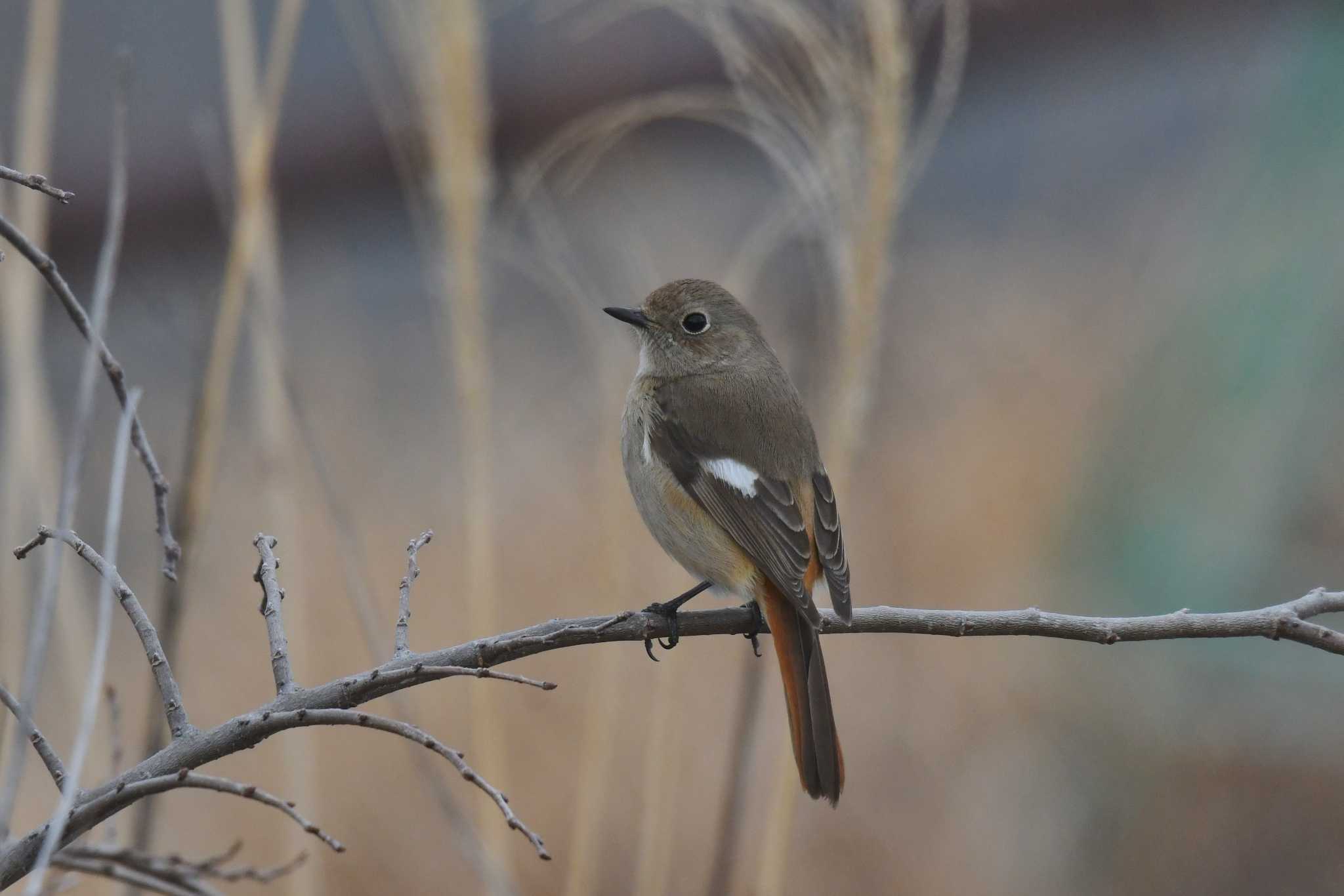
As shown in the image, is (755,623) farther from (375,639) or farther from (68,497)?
(68,497)

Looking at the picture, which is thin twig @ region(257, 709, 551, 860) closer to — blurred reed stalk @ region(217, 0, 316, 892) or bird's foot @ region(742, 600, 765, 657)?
bird's foot @ region(742, 600, 765, 657)

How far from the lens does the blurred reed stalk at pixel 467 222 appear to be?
8.14 feet

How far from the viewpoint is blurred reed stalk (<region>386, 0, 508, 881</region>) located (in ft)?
8.14

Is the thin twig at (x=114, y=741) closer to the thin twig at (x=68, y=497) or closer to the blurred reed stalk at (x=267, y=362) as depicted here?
the thin twig at (x=68, y=497)

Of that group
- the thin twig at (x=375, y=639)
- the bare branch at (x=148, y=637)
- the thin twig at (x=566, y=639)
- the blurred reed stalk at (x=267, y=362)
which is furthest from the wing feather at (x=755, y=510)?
the bare branch at (x=148, y=637)

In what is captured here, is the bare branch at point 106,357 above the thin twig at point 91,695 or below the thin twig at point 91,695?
above

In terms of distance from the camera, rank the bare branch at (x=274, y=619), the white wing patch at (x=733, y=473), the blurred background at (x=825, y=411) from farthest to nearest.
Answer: the blurred background at (x=825, y=411) → the white wing patch at (x=733, y=473) → the bare branch at (x=274, y=619)

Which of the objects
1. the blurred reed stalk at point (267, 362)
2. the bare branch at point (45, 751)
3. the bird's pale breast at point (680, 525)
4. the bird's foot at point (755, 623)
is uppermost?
the blurred reed stalk at point (267, 362)

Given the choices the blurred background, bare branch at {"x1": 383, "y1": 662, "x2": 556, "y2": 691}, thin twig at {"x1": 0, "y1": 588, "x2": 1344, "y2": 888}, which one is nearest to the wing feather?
thin twig at {"x1": 0, "y1": 588, "x2": 1344, "y2": 888}

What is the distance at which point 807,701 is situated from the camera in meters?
2.04

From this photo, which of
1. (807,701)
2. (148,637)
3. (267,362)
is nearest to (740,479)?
(807,701)

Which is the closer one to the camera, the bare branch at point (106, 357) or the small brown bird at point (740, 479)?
the bare branch at point (106, 357)

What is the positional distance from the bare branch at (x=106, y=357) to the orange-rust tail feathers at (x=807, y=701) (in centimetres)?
96

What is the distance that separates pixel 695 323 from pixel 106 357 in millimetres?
1553
